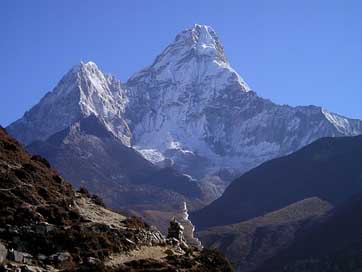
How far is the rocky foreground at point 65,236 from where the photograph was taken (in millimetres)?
44531

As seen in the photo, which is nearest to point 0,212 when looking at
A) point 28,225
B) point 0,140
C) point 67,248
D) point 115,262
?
Answer: point 28,225

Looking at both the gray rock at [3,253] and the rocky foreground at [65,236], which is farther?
the rocky foreground at [65,236]

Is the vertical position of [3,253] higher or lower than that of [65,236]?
lower

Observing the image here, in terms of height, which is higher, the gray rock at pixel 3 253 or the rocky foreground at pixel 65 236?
the rocky foreground at pixel 65 236

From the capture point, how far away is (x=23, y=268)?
40906 millimetres

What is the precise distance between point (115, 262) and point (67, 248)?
3106mm

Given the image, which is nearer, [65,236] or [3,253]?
[3,253]

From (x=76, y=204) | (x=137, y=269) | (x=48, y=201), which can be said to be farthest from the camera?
(x=76, y=204)

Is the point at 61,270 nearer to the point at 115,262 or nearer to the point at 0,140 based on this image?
the point at 115,262

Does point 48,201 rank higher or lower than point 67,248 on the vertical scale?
higher

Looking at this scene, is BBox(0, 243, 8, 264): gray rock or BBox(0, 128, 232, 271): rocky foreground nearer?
BBox(0, 243, 8, 264): gray rock

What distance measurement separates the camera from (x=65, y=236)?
47.0 meters

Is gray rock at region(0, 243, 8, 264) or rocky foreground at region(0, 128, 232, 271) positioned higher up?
rocky foreground at region(0, 128, 232, 271)

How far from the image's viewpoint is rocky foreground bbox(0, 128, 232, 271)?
44531 mm
